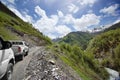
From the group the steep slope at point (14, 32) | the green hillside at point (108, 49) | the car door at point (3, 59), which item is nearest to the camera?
the car door at point (3, 59)

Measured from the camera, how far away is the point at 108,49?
269 feet

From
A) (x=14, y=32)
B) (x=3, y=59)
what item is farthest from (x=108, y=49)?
(x=3, y=59)

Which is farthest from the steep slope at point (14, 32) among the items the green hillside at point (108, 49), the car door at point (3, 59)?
the car door at point (3, 59)

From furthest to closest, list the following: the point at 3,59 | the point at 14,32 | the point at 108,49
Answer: the point at 108,49 → the point at 14,32 → the point at 3,59

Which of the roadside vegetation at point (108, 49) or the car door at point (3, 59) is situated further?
the roadside vegetation at point (108, 49)

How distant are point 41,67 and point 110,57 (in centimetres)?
5882

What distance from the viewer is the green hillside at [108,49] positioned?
65.3m

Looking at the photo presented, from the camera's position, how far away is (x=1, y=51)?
8.38 meters

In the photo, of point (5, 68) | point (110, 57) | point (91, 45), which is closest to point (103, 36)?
point (91, 45)

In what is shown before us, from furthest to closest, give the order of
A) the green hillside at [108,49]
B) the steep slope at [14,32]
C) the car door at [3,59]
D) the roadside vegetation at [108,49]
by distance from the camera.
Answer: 1. the green hillside at [108,49]
2. the roadside vegetation at [108,49]
3. the steep slope at [14,32]
4. the car door at [3,59]

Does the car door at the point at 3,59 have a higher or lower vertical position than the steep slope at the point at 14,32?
lower

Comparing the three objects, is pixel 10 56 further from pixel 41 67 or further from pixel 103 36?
pixel 103 36

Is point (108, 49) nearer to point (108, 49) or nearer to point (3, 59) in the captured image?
point (108, 49)

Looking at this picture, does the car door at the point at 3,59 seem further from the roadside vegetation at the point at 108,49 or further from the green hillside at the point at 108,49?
the green hillside at the point at 108,49
